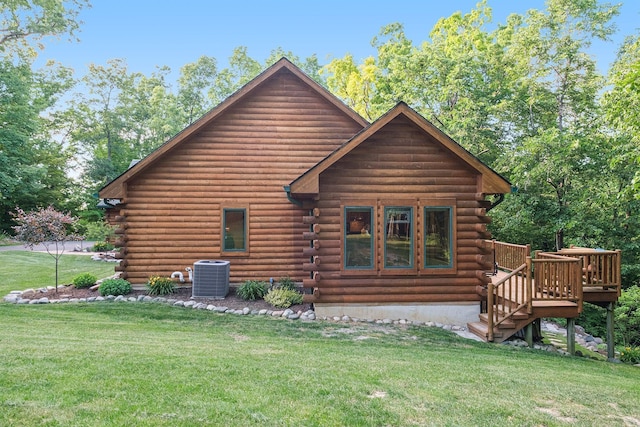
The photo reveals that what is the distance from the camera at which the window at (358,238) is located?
9.04 meters

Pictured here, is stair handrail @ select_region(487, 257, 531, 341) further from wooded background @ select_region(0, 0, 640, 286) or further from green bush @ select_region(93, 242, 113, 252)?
green bush @ select_region(93, 242, 113, 252)

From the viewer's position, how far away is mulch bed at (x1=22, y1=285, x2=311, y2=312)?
966 centimetres

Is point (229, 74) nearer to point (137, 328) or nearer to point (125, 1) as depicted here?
point (125, 1)

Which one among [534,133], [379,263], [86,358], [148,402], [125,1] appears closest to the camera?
[148,402]

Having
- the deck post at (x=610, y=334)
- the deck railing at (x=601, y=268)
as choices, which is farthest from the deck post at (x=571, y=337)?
the deck post at (x=610, y=334)

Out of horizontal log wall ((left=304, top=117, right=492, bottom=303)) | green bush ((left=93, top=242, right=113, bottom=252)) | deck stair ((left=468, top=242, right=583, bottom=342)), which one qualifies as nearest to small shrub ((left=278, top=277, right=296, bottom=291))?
horizontal log wall ((left=304, top=117, right=492, bottom=303))

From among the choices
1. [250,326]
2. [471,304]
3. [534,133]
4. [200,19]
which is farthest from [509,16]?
[250,326]

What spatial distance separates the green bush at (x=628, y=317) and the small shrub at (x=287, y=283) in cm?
1073

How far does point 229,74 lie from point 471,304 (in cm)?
3439

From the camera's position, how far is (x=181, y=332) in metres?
7.07

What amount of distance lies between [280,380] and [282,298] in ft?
17.6

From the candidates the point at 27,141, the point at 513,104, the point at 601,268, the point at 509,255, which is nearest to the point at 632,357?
the point at 601,268

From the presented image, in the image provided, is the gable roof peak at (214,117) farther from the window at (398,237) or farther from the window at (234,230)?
the window at (398,237)

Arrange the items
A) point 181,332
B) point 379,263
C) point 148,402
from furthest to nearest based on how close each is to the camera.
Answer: point 379,263
point 181,332
point 148,402
